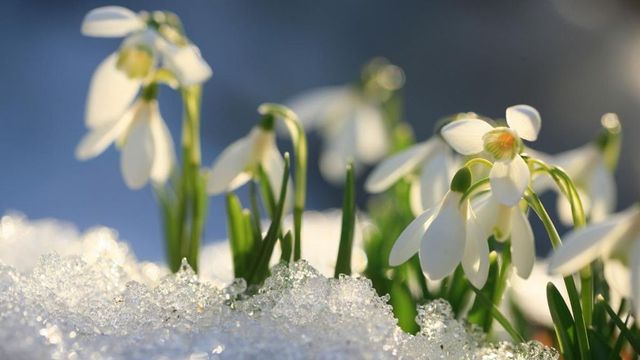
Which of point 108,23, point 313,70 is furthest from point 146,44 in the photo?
point 313,70

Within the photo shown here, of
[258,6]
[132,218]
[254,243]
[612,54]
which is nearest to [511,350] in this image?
[254,243]

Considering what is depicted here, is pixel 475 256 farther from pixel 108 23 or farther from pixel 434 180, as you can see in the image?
pixel 108 23

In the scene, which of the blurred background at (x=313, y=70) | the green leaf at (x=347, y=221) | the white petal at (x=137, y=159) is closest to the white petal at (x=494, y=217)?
the green leaf at (x=347, y=221)

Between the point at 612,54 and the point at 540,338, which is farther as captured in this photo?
the point at 612,54

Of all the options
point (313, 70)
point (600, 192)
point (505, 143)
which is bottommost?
point (313, 70)

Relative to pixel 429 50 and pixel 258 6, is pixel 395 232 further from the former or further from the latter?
pixel 258 6

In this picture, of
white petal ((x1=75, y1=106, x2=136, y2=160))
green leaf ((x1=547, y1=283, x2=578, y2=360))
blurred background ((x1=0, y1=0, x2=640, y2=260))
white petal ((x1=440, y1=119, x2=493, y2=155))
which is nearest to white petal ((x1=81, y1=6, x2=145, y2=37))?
white petal ((x1=75, y1=106, x2=136, y2=160))
